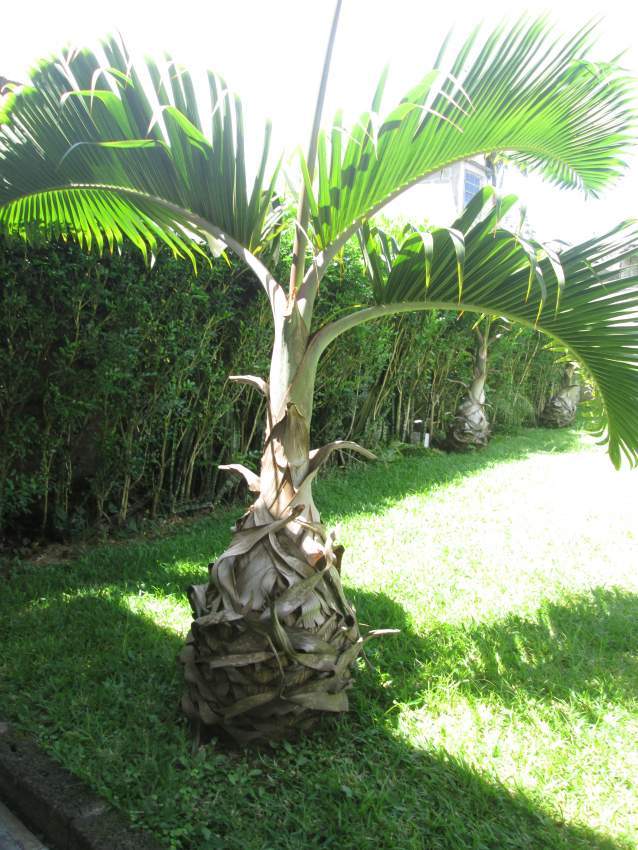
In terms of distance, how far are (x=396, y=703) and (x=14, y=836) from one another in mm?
1363

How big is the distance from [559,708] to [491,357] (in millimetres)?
7144

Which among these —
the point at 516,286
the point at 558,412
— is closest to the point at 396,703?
the point at 516,286

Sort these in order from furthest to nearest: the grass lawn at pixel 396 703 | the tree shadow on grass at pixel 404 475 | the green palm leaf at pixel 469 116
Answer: the tree shadow on grass at pixel 404 475 → the green palm leaf at pixel 469 116 → the grass lawn at pixel 396 703

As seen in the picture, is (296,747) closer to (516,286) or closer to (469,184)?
(516,286)

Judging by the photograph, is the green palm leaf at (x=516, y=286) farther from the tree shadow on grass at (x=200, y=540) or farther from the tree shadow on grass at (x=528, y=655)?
the tree shadow on grass at (x=200, y=540)

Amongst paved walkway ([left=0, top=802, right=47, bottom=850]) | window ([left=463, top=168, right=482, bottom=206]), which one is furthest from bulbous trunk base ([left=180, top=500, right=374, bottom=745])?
window ([left=463, top=168, right=482, bottom=206])

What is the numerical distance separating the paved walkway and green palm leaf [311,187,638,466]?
1.76m

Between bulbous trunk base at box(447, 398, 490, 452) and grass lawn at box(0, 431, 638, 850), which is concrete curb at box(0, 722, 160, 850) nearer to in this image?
grass lawn at box(0, 431, 638, 850)

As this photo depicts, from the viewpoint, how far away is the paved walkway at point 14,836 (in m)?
1.98

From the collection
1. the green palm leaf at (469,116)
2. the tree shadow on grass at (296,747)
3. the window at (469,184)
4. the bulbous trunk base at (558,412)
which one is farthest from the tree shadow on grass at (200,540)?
the window at (469,184)

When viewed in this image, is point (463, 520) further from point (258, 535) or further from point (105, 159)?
point (105, 159)

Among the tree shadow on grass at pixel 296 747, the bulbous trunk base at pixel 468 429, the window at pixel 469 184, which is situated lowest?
the tree shadow on grass at pixel 296 747

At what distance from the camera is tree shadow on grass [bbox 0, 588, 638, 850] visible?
6.44 feet

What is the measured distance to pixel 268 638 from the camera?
2.19m
